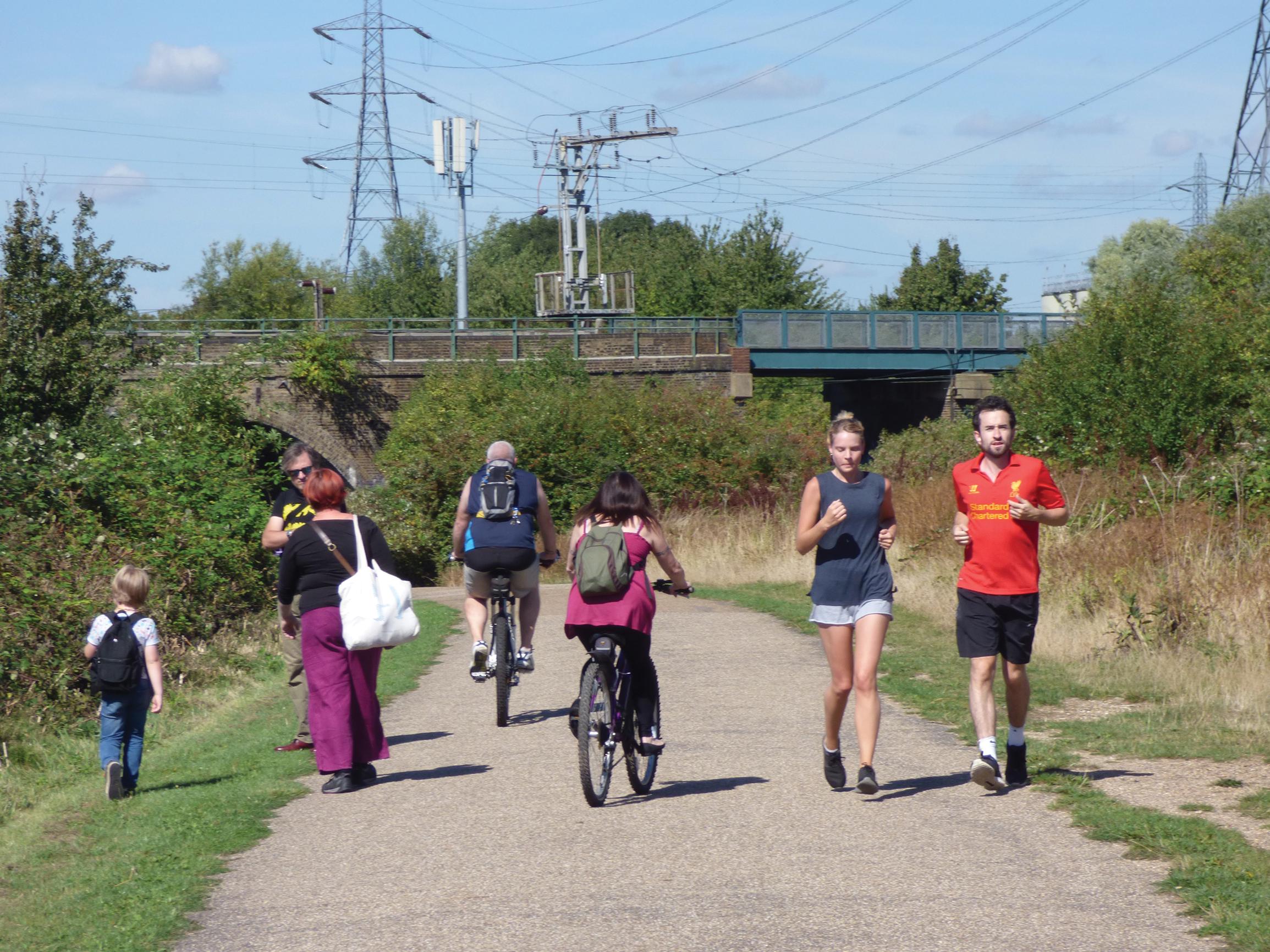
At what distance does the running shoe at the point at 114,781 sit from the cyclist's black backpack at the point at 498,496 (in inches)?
119

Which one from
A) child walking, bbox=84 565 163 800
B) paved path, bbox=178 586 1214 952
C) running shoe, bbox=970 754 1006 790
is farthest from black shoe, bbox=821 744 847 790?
child walking, bbox=84 565 163 800

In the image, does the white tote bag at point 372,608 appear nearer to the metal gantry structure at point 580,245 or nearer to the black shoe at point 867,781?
the black shoe at point 867,781

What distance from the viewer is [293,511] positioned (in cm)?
867

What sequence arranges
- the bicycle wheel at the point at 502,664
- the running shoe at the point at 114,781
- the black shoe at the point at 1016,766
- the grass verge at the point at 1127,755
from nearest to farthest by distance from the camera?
1. the grass verge at the point at 1127,755
2. the black shoe at the point at 1016,766
3. the running shoe at the point at 114,781
4. the bicycle wheel at the point at 502,664

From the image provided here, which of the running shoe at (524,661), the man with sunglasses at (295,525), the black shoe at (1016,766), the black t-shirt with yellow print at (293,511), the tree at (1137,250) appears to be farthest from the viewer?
the tree at (1137,250)

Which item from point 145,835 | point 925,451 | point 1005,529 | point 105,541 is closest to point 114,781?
point 145,835

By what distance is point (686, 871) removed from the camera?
5656mm

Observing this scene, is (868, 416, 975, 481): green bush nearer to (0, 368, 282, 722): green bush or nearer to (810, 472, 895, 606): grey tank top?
(0, 368, 282, 722): green bush

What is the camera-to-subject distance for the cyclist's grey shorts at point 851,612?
686cm

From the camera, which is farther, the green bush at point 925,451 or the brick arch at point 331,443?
the brick arch at point 331,443

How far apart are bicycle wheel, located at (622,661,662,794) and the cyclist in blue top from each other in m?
2.61

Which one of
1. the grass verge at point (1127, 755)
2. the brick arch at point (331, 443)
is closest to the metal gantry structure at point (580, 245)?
the brick arch at point (331, 443)

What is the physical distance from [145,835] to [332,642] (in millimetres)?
1358

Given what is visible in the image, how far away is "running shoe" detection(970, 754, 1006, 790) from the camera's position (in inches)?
268
